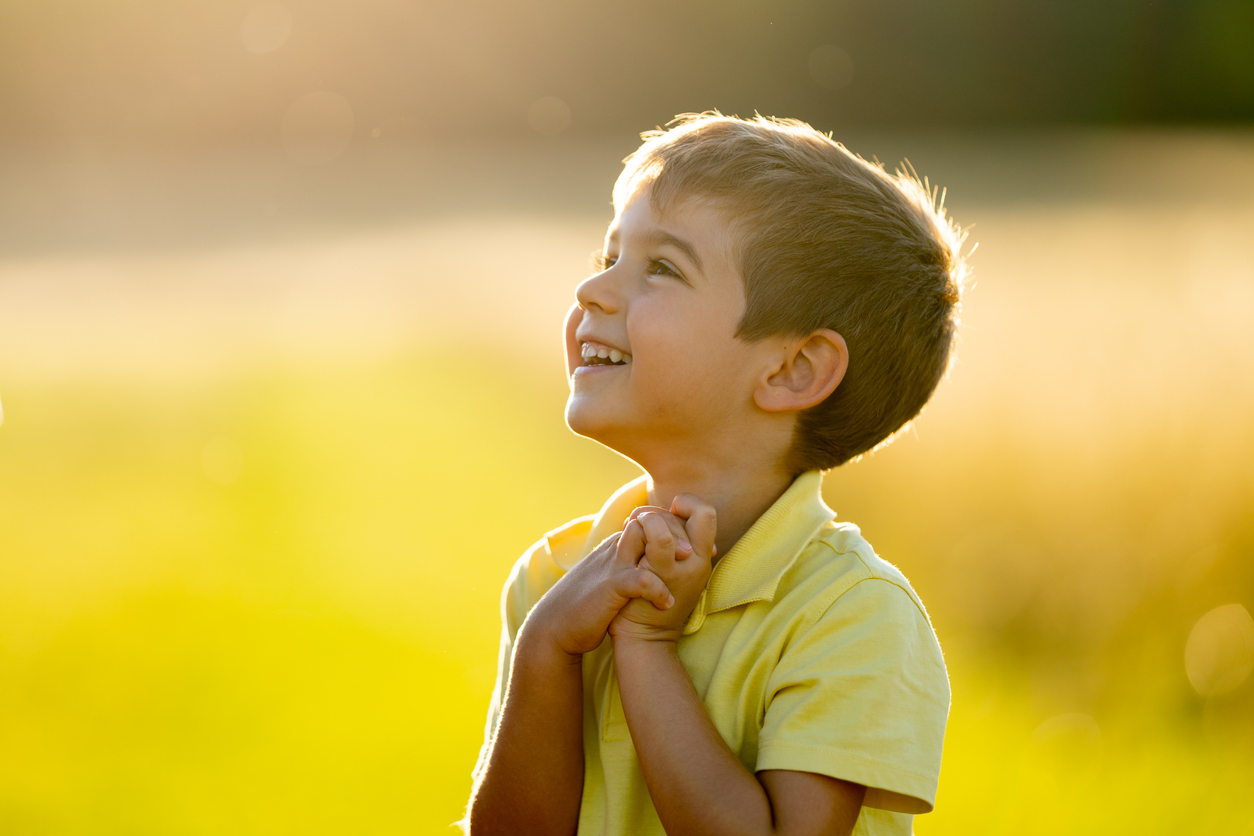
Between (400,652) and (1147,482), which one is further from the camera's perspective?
(1147,482)

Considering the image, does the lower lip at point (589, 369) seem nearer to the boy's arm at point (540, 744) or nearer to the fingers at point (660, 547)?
the fingers at point (660, 547)

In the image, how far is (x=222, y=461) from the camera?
4.60 metres

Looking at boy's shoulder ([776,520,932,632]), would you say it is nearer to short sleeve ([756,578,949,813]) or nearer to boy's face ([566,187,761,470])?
short sleeve ([756,578,949,813])

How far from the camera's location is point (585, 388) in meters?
1.64

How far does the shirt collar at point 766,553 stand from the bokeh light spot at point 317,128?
10.0m

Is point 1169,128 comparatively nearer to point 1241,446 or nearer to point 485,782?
point 1241,446

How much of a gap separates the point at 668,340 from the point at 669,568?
1.19 ft

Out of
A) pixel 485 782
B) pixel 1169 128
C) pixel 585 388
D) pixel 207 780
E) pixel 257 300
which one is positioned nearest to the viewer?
pixel 485 782

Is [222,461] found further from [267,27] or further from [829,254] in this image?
[267,27]

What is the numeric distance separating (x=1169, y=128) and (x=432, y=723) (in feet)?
31.8

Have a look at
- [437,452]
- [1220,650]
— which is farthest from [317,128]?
[1220,650]

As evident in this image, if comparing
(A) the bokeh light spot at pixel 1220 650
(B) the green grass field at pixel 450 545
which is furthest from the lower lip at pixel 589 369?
(A) the bokeh light spot at pixel 1220 650

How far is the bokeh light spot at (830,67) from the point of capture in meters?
11.0

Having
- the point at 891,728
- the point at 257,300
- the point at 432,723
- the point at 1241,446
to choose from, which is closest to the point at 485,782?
the point at 891,728
